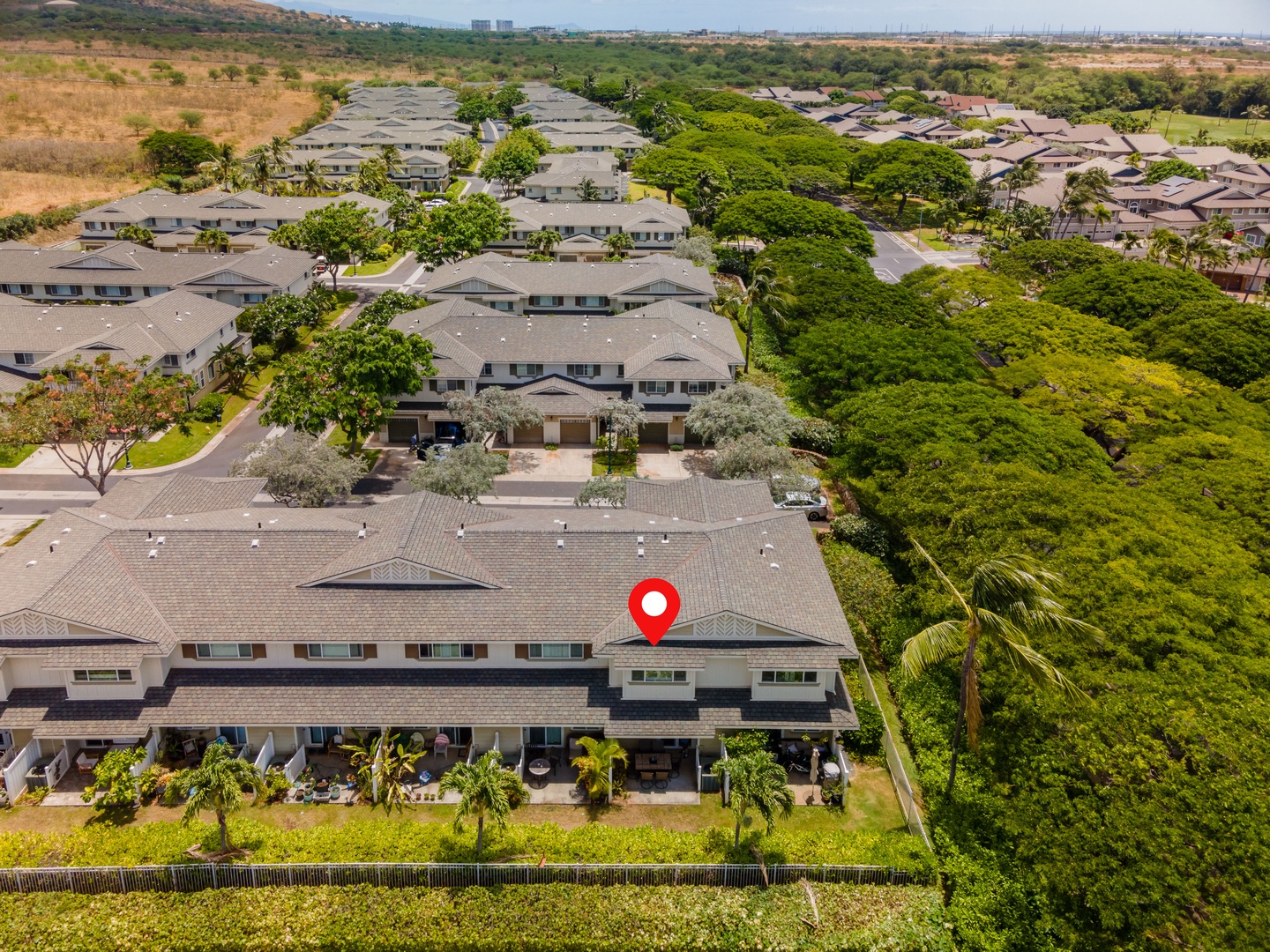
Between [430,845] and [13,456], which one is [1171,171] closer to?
[430,845]

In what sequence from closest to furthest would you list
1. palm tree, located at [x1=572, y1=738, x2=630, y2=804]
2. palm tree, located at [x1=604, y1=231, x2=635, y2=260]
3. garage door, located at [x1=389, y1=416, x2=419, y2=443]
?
palm tree, located at [x1=572, y1=738, x2=630, y2=804]
garage door, located at [x1=389, y1=416, x2=419, y2=443]
palm tree, located at [x1=604, y1=231, x2=635, y2=260]

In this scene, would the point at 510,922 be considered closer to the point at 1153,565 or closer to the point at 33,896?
the point at 33,896

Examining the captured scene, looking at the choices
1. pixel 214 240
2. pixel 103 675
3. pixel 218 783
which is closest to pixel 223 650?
pixel 103 675

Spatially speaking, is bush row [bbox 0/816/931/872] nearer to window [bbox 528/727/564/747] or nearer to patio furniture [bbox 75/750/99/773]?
patio furniture [bbox 75/750/99/773]

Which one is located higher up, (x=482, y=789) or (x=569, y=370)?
(x=482, y=789)

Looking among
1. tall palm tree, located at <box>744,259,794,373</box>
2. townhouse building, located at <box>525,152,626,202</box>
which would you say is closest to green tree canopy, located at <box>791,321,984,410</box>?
tall palm tree, located at <box>744,259,794,373</box>

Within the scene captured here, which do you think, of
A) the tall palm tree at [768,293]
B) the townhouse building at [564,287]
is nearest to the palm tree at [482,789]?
the tall palm tree at [768,293]
